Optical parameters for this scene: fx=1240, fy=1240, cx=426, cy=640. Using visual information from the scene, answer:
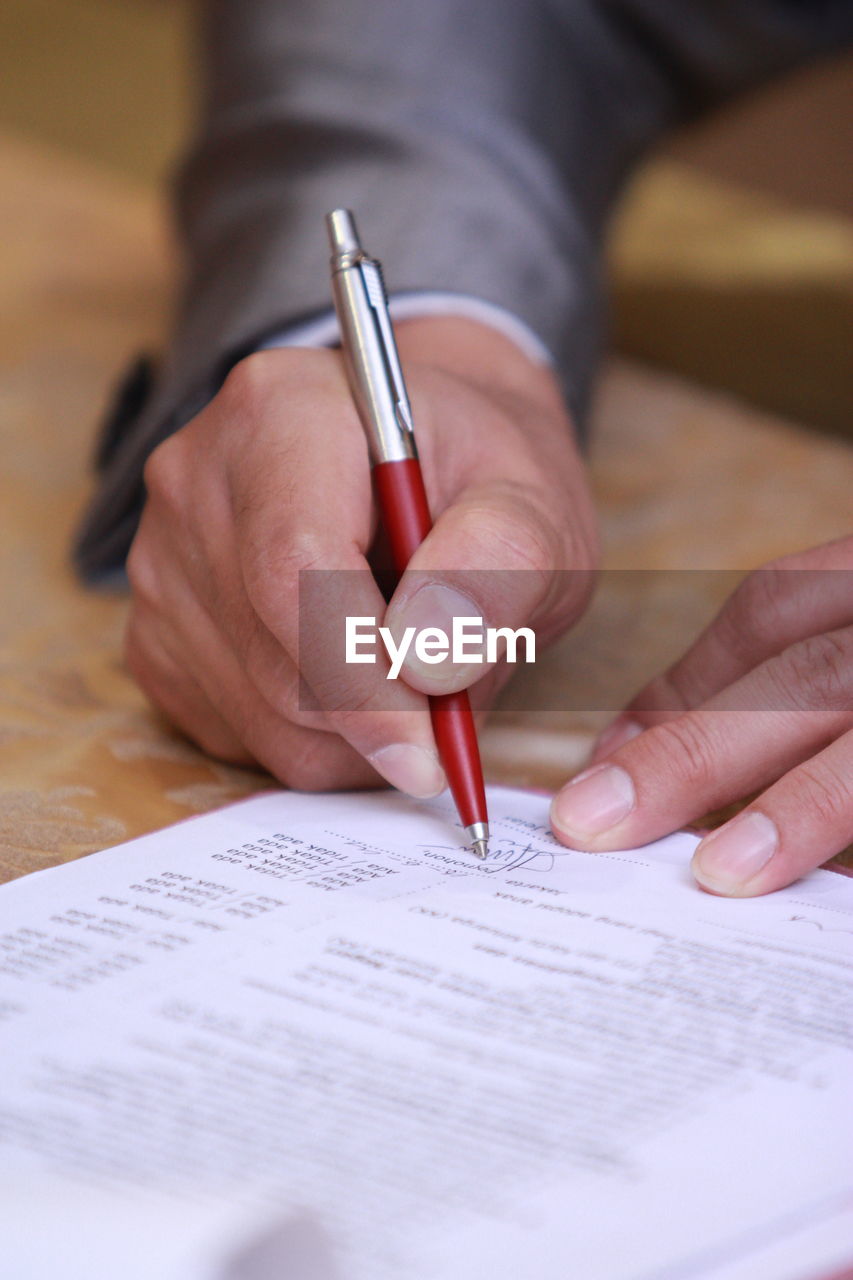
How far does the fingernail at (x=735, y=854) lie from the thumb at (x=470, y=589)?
0.12m

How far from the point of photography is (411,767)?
510 millimetres

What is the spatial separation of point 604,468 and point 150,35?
2708mm

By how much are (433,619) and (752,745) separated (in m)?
0.15

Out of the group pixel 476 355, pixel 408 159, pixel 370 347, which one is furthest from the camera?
pixel 408 159

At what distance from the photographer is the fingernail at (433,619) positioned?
1.63 feet

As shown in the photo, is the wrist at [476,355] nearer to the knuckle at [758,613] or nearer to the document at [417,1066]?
the knuckle at [758,613]

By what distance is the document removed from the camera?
29 cm

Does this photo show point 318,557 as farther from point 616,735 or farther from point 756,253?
point 756,253

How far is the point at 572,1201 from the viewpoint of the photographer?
31 centimetres

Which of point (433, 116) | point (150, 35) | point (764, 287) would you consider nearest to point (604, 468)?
point (433, 116)

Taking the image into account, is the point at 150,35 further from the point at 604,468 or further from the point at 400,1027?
the point at 400,1027

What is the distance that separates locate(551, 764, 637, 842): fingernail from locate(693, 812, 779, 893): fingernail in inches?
1.6

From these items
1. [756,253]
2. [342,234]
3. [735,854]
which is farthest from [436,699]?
[756,253]
